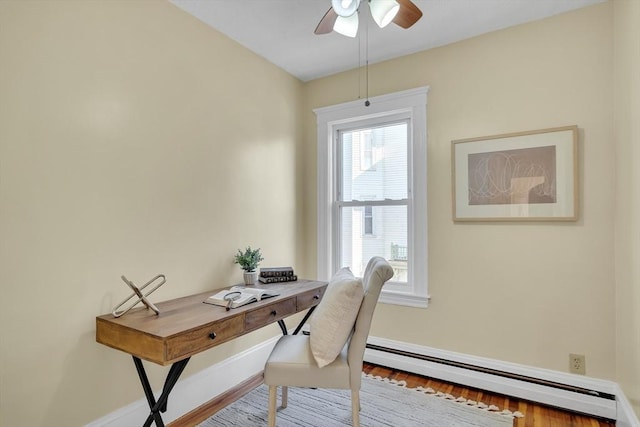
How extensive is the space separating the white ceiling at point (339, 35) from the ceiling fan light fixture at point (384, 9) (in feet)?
1.41

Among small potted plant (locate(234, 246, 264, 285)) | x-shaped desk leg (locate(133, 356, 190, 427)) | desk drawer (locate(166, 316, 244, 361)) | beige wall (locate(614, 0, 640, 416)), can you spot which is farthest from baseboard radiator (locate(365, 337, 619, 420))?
x-shaped desk leg (locate(133, 356, 190, 427))

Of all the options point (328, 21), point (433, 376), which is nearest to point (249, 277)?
point (433, 376)

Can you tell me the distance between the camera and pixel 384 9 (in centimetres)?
180

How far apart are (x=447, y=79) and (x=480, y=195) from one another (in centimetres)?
94

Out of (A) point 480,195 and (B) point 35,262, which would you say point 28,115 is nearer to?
(B) point 35,262

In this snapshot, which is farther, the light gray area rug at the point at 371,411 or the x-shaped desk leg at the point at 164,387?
the light gray area rug at the point at 371,411

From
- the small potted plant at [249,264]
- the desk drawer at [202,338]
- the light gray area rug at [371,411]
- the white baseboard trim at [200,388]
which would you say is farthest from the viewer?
the small potted plant at [249,264]

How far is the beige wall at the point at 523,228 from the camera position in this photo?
2137 mm

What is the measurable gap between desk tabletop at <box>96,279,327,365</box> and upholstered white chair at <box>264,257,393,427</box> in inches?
11.1

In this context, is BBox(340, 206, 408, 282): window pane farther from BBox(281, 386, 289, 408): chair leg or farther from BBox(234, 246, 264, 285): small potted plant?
BBox(281, 386, 289, 408): chair leg

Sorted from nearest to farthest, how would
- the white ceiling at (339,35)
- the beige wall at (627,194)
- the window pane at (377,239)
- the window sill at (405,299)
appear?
the beige wall at (627,194), the white ceiling at (339,35), the window sill at (405,299), the window pane at (377,239)

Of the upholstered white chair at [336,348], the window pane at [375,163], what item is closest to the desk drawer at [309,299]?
the upholstered white chair at [336,348]

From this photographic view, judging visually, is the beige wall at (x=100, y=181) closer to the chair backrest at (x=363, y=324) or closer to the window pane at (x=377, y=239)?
the window pane at (x=377, y=239)

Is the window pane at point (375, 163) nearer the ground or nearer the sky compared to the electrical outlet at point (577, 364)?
nearer the sky
